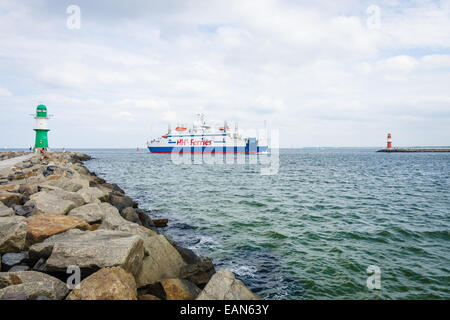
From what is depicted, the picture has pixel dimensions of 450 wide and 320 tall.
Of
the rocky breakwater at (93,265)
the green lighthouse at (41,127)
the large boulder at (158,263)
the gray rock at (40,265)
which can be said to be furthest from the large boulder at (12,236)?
the green lighthouse at (41,127)

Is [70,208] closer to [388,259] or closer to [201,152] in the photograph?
[388,259]

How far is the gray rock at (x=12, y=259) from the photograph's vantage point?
412 centimetres

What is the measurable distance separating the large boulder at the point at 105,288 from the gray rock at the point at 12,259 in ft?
6.11

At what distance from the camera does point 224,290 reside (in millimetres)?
3363

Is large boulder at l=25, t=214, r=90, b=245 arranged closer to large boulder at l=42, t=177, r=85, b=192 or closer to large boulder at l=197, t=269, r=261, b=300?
large boulder at l=197, t=269, r=261, b=300

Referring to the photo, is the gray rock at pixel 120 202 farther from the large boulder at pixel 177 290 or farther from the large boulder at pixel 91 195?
the large boulder at pixel 177 290

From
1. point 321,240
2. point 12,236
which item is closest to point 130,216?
point 12,236

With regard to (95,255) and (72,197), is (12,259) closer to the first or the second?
(95,255)

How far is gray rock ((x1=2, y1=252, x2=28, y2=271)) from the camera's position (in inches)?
162

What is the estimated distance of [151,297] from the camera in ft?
12.0

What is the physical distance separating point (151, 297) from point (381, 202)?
531 inches
